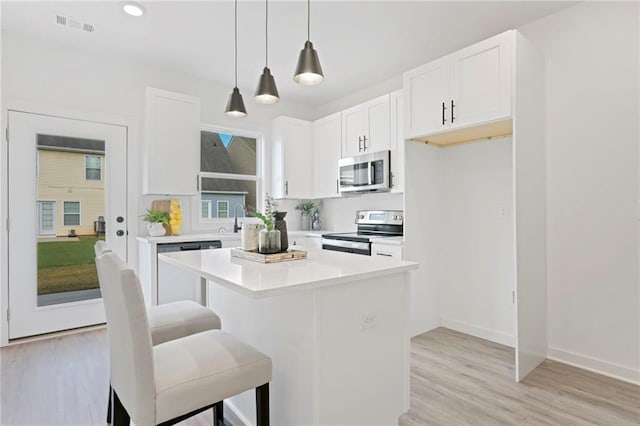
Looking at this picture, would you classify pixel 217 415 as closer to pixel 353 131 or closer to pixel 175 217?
pixel 175 217

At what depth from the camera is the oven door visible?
3.45 m

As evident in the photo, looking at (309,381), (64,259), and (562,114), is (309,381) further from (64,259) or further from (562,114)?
(64,259)

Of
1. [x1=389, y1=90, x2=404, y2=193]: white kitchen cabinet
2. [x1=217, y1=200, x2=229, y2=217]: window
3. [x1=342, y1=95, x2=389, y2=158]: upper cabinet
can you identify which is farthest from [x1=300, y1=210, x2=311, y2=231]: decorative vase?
[x1=389, y1=90, x2=404, y2=193]: white kitchen cabinet

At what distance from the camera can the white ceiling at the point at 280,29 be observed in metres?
2.73

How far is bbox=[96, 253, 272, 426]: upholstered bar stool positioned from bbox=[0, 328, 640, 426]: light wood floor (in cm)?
81

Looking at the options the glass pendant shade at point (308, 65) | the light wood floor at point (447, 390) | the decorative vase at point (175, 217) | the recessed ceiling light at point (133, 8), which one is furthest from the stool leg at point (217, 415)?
the recessed ceiling light at point (133, 8)

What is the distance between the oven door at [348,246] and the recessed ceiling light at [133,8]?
A: 266cm

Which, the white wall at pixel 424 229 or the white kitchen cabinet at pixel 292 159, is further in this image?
the white kitchen cabinet at pixel 292 159

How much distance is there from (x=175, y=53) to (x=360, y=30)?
6.02 ft

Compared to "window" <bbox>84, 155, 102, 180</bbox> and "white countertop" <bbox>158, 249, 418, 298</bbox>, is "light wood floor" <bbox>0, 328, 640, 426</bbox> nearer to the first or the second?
"white countertop" <bbox>158, 249, 418, 298</bbox>

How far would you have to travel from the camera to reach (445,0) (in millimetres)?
2646

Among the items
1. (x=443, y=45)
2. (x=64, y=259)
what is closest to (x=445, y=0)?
(x=443, y=45)

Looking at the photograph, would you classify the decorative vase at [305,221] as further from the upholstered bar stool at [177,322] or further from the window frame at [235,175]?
the upholstered bar stool at [177,322]

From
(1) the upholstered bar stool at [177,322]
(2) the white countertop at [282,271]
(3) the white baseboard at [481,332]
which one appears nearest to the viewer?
(2) the white countertop at [282,271]
